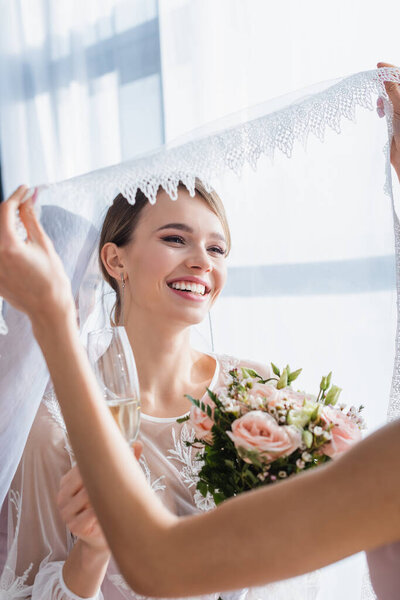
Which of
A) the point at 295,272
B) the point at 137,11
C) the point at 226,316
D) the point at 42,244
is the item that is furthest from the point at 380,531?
the point at 137,11

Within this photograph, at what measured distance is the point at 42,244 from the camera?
0.75m

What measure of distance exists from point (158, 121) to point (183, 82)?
0.21 metres

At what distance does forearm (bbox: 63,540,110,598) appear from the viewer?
1.06 m

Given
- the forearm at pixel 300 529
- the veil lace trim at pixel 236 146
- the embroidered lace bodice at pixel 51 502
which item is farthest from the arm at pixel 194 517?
the embroidered lace bodice at pixel 51 502

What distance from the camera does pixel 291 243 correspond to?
54.5 inches

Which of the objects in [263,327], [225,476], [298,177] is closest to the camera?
[225,476]

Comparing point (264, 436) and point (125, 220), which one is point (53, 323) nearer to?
point (264, 436)

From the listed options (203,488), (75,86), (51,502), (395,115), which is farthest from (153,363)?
(75,86)

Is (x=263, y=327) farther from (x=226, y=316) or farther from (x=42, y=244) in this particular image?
(x=42, y=244)

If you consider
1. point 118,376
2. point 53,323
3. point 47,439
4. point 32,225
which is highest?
point 32,225

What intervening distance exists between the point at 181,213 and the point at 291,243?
254mm

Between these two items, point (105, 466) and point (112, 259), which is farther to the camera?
point (112, 259)

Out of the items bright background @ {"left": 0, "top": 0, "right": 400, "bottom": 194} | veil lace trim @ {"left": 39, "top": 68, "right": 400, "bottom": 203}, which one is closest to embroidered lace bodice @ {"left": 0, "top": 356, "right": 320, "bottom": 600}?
veil lace trim @ {"left": 39, "top": 68, "right": 400, "bottom": 203}

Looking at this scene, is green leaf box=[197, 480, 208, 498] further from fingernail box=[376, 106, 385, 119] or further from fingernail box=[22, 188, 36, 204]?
fingernail box=[376, 106, 385, 119]
